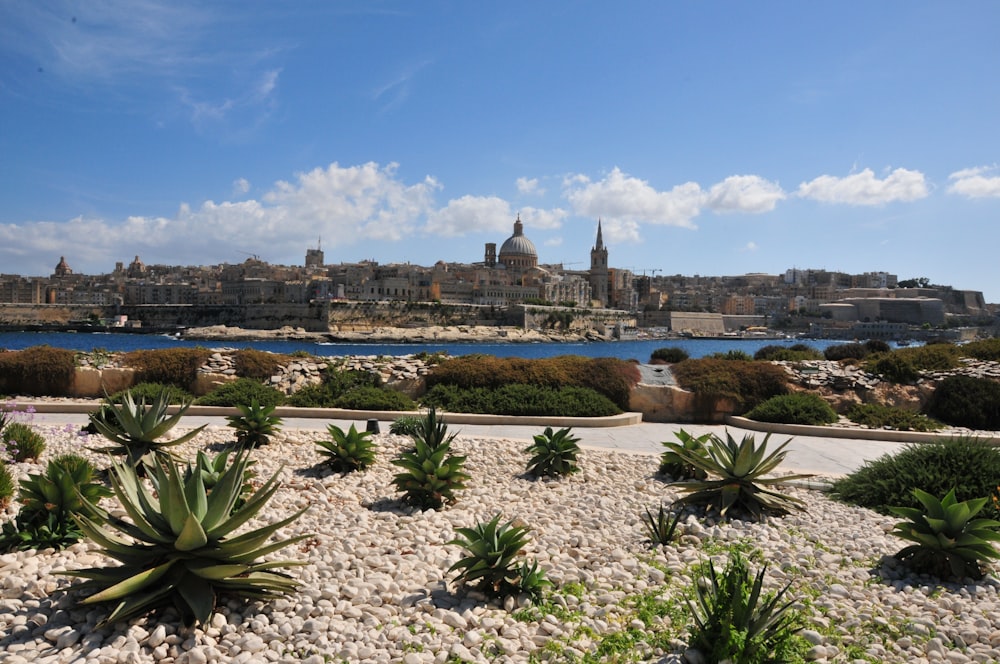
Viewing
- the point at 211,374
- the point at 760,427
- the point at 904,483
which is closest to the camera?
the point at 904,483

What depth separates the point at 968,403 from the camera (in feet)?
40.3

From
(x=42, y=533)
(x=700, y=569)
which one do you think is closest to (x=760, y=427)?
(x=700, y=569)

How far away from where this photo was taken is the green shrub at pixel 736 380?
1286cm

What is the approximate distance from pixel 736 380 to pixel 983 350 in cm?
820

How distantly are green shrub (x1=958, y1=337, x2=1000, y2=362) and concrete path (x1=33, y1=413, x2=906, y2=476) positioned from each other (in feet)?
27.4

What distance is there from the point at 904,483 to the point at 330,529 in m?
5.54

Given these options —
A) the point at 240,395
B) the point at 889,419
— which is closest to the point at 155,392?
the point at 240,395

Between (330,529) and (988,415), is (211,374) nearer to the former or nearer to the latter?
(330,529)

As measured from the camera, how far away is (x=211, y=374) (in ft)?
44.7

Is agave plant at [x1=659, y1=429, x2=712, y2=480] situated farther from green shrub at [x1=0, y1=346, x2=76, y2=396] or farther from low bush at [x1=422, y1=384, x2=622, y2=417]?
green shrub at [x1=0, y1=346, x2=76, y2=396]

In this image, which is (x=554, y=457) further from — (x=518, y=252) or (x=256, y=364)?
(x=518, y=252)

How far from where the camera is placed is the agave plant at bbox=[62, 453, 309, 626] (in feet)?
12.2

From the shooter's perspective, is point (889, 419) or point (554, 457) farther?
point (889, 419)

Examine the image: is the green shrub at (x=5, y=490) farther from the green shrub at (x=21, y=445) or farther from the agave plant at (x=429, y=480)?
the agave plant at (x=429, y=480)
